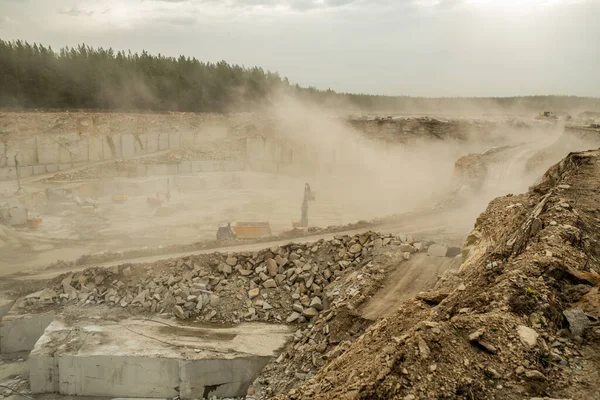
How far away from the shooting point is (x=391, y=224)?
61.5 feet

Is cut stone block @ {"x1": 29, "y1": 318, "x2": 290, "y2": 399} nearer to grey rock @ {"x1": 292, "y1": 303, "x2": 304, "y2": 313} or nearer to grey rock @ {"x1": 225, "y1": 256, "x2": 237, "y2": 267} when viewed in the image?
grey rock @ {"x1": 292, "y1": 303, "x2": 304, "y2": 313}

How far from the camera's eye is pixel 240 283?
12.1 meters

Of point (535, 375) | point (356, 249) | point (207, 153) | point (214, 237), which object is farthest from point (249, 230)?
point (207, 153)

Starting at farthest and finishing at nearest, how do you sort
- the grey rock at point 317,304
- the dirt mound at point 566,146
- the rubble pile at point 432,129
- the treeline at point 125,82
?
1. the treeline at point 125,82
2. the rubble pile at point 432,129
3. the dirt mound at point 566,146
4. the grey rock at point 317,304

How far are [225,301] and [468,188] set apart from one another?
15154 mm

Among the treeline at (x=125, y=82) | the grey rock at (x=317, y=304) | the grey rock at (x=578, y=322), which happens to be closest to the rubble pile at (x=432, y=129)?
the treeline at (x=125, y=82)

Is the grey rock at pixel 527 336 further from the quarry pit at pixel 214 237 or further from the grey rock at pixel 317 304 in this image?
the grey rock at pixel 317 304

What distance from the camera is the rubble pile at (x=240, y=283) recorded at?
37.3 ft

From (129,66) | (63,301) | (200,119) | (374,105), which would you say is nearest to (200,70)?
(129,66)

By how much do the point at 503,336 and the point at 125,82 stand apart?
46906 millimetres

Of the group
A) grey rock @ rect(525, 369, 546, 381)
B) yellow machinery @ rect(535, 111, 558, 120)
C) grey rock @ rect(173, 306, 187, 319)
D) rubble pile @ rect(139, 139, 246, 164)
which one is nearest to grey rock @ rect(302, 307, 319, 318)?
grey rock @ rect(173, 306, 187, 319)

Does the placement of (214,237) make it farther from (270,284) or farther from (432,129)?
(432,129)

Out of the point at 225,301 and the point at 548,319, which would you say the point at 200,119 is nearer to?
the point at 225,301

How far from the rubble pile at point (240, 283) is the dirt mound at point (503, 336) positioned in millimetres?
4640
